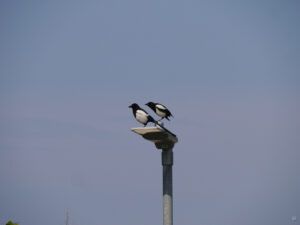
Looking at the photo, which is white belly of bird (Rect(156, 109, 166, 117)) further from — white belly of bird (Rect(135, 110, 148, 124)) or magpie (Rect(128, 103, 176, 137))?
white belly of bird (Rect(135, 110, 148, 124))

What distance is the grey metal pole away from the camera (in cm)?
923

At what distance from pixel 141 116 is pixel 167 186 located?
1976 millimetres

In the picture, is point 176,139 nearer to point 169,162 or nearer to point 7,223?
point 169,162

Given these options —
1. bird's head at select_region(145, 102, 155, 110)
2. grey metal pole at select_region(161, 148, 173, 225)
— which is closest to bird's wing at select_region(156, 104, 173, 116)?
bird's head at select_region(145, 102, 155, 110)

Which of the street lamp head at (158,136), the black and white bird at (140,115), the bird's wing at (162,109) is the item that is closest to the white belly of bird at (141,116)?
the black and white bird at (140,115)

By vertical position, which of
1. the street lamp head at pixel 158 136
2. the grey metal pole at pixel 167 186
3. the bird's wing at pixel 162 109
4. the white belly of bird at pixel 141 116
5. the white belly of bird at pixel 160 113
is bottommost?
the grey metal pole at pixel 167 186

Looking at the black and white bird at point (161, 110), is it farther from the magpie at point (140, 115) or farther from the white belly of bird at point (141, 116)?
the white belly of bird at point (141, 116)

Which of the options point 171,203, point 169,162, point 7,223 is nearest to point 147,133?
point 169,162

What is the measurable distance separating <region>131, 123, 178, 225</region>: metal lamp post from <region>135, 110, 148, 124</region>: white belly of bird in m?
0.87

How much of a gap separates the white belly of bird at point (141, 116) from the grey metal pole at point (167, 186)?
3.46ft

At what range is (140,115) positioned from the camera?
10.6 metres

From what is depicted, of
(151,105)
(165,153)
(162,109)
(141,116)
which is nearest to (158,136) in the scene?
(165,153)

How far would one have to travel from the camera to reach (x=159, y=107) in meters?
11.4

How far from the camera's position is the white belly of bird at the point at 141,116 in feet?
34.1
